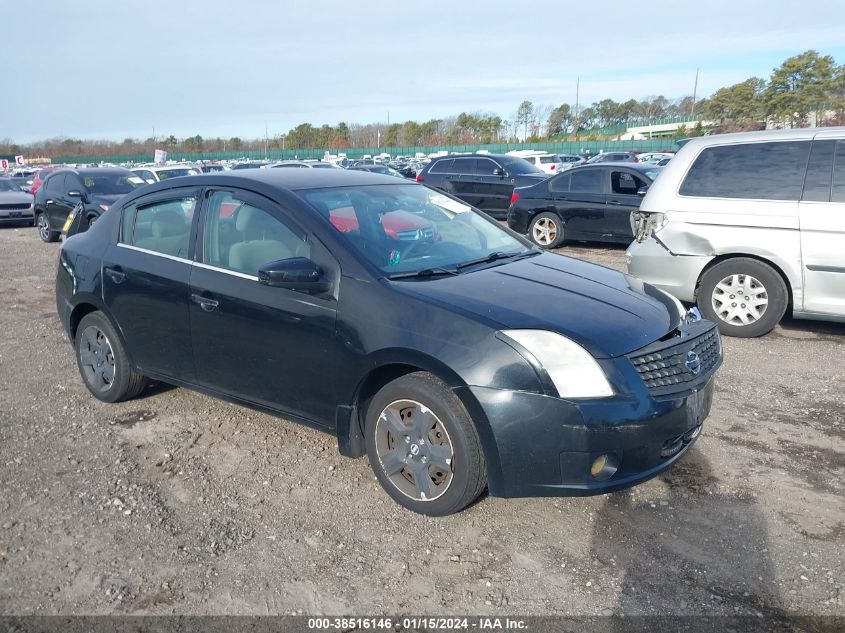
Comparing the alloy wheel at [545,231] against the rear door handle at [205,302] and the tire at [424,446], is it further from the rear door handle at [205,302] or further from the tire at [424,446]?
the tire at [424,446]

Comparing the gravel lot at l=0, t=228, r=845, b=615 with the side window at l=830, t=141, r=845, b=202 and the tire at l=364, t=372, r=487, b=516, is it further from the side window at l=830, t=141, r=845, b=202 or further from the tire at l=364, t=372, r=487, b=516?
the side window at l=830, t=141, r=845, b=202

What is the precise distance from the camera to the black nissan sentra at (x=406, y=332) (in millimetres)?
3266

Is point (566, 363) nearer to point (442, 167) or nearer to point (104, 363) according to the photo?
point (104, 363)

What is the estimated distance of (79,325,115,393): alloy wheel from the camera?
5.18 metres

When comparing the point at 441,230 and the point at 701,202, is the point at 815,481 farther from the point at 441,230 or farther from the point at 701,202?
the point at 701,202

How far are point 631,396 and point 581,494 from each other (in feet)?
1.63

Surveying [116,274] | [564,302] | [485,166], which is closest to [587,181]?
[485,166]

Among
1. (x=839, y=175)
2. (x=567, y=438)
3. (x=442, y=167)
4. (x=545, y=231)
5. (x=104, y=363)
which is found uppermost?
(x=839, y=175)

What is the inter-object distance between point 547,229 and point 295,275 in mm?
9956

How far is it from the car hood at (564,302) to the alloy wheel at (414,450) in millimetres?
574

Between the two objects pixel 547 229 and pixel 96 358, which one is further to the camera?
pixel 547 229

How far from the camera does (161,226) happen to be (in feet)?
15.6

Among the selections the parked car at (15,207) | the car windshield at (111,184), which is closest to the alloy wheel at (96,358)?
the car windshield at (111,184)

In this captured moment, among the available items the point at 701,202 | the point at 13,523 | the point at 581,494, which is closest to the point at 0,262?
the point at 13,523
